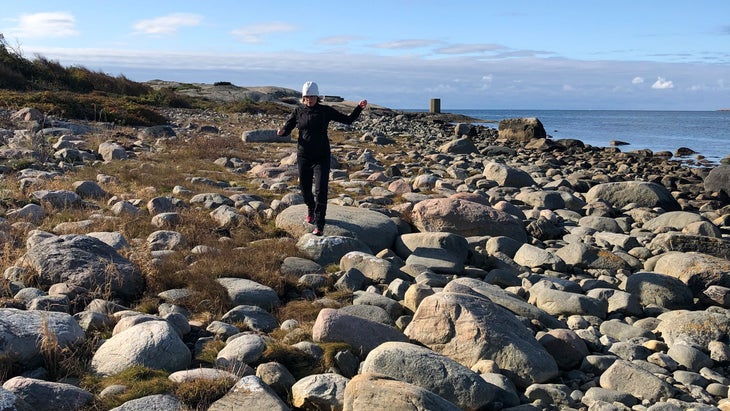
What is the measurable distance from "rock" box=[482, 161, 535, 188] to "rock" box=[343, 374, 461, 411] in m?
12.1

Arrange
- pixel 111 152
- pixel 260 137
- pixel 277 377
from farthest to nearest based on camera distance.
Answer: pixel 260 137
pixel 111 152
pixel 277 377

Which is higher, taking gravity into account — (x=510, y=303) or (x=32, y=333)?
(x=32, y=333)

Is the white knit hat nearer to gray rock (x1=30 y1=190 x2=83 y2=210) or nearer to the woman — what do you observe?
the woman

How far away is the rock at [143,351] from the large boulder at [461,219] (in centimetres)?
527

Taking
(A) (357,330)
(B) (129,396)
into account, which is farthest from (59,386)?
(A) (357,330)

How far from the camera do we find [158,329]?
444cm

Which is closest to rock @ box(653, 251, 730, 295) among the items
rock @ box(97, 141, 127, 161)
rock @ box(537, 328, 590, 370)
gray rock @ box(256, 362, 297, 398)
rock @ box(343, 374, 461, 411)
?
rock @ box(537, 328, 590, 370)

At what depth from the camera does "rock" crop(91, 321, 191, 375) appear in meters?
4.20

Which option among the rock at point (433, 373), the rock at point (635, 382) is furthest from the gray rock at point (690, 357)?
the rock at point (433, 373)

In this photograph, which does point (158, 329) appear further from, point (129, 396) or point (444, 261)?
point (444, 261)

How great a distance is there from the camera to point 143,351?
4.26m

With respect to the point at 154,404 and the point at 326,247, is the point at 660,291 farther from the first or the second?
the point at 154,404

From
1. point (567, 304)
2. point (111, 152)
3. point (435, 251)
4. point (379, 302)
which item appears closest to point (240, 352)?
point (379, 302)

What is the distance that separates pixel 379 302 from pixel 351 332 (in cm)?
103
